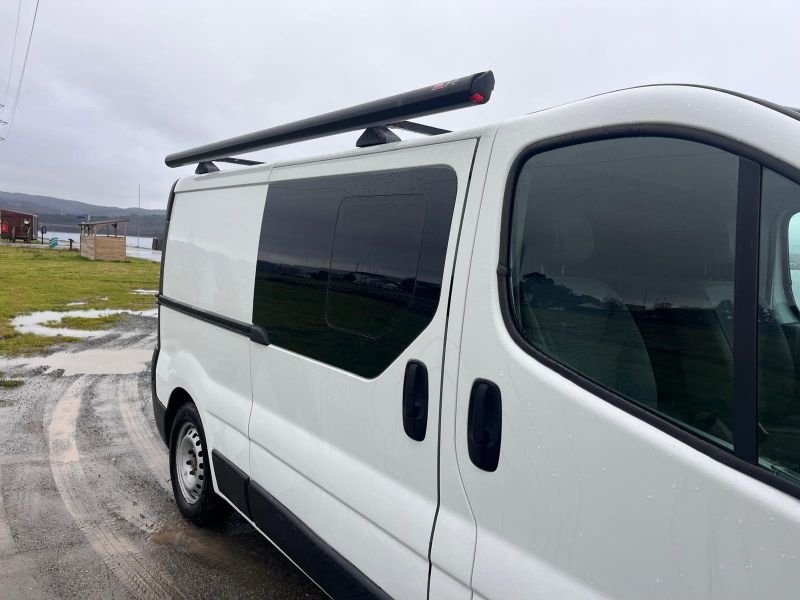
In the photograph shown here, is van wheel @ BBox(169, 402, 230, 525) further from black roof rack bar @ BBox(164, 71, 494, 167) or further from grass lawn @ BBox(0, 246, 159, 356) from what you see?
grass lawn @ BBox(0, 246, 159, 356)

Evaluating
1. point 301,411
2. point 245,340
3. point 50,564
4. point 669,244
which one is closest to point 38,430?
point 50,564

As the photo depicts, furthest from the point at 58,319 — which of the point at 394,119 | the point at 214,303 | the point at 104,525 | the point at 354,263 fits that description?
the point at 394,119

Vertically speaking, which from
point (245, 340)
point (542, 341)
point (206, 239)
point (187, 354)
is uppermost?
point (206, 239)

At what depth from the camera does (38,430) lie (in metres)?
5.43

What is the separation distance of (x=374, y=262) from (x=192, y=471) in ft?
7.95

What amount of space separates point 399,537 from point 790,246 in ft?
4.94

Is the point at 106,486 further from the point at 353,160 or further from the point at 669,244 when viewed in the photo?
the point at 669,244

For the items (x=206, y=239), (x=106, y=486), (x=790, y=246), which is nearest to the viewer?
(x=790, y=246)

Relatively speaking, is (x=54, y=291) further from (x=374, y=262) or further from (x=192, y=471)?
(x=374, y=262)

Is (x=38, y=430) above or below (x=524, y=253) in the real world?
below

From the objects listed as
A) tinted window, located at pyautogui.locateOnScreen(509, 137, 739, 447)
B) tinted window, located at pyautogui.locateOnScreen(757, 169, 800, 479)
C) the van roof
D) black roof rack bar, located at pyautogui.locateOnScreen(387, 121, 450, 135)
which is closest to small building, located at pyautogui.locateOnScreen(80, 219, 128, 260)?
the van roof

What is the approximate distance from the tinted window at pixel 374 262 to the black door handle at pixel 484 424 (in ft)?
1.60

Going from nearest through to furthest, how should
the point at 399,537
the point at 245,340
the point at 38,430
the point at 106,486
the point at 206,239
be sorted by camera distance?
the point at 399,537 < the point at 245,340 < the point at 206,239 < the point at 106,486 < the point at 38,430

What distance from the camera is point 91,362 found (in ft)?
27.1
